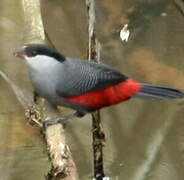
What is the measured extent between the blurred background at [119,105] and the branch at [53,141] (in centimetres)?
82

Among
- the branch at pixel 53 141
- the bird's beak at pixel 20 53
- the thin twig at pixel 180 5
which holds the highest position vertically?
the thin twig at pixel 180 5

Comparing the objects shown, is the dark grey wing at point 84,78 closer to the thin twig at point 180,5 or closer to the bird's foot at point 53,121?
the bird's foot at point 53,121

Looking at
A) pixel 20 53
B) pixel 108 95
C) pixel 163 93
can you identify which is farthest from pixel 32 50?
pixel 163 93

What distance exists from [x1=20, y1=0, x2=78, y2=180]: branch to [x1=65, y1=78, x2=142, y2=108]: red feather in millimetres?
152

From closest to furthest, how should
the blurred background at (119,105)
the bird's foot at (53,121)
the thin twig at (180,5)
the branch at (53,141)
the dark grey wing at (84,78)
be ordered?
the branch at (53,141) < the bird's foot at (53,121) < the dark grey wing at (84,78) < the thin twig at (180,5) < the blurred background at (119,105)

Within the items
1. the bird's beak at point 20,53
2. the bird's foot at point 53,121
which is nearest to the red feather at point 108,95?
the bird's foot at point 53,121

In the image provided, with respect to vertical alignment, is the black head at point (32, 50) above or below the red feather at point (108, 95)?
above

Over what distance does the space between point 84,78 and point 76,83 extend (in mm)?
38

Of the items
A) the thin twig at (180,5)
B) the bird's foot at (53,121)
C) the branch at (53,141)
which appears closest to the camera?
the branch at (53,141)

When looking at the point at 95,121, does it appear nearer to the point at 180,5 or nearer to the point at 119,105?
the point at 180,5

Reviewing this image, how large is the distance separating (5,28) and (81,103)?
6.62 ft

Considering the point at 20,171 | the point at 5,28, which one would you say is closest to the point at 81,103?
the point at 20,171

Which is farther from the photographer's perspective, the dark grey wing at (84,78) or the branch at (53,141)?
the dark grey wing at (84,78)

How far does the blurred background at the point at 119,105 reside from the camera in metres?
3.56
